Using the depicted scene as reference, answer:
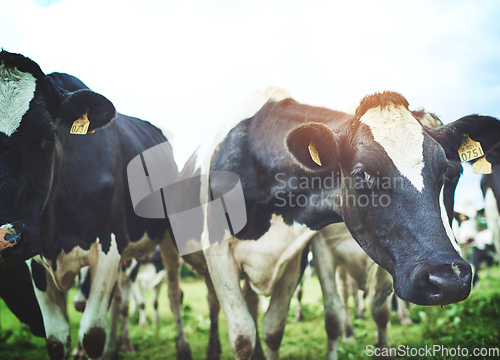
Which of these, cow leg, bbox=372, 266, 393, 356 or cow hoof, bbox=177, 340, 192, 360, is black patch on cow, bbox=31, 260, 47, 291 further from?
cow leg, bbox=372, 266, 393, 356

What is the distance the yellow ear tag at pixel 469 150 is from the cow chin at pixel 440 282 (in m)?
1.27

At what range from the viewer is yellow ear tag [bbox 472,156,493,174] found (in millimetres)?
3250

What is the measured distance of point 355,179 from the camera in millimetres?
2645

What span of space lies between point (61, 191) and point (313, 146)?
202 cm

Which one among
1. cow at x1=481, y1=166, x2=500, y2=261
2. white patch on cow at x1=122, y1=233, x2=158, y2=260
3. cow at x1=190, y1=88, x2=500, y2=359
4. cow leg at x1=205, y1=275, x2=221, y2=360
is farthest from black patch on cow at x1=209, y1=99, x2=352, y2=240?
cow at x1=481, y1=166, x2=500, y2=261

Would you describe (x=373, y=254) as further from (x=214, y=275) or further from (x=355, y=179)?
(x=214, y=275)

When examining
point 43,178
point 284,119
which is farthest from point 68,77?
point 284,119

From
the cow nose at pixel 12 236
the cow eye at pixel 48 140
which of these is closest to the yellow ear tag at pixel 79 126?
the cow eye at pixel 48 140

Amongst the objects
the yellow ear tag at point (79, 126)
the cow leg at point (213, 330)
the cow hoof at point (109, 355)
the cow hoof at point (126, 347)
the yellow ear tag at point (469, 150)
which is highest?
the yellow ear tag at point (79, 126)

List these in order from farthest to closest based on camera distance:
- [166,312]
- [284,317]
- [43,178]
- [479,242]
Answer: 1. [479,242]
2. [166,312]
3. [284,317]
4. [43,178]

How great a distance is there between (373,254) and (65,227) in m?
2.38

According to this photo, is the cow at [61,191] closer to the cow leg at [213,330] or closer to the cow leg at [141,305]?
the cow leg at [213,330]

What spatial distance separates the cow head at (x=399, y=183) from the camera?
211 cm

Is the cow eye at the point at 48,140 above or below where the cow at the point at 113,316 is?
above
